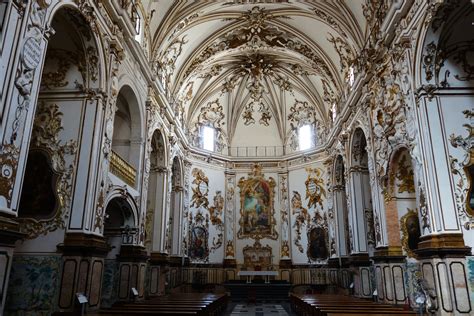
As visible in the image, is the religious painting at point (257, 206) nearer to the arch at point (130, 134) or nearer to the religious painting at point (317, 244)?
the religious painting at point (317, 244)

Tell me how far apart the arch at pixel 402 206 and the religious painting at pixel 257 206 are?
12624 mm

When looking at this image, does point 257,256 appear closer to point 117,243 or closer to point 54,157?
point 117,243

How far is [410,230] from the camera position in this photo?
12141 millimetres

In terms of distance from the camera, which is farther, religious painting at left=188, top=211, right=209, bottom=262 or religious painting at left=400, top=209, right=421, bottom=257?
religious painting at left=188, top=211, right=209, bottom=262

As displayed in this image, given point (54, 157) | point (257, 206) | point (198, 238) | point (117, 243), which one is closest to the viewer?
point (54, 157)

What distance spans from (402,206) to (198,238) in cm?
1367

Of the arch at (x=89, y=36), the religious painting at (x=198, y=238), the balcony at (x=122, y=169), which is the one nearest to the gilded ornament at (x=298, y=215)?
the religious painting at (x=198, y=238)

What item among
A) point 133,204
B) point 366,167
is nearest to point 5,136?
point 133,204

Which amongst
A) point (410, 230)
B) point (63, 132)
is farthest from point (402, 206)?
point (63, 132)

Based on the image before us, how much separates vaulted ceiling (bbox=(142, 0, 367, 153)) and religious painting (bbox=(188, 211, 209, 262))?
212 inches

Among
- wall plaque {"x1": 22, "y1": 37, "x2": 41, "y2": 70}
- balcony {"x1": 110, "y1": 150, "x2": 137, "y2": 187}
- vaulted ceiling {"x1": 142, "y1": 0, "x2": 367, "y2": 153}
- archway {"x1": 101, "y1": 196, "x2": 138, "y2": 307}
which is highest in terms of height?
vaulted ceiling {"x1": 142, "y1": 0, "x2": 367, "y2": 153}

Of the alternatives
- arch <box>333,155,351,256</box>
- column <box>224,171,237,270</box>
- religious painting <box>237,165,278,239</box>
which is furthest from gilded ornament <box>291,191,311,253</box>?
column <box>224,171,237,270</box>

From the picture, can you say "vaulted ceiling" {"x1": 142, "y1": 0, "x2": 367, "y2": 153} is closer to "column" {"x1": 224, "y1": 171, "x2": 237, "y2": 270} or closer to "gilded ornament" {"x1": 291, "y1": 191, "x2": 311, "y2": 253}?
"column" {"x1": 224, "y1": 171, "x2": 237, "y2": 270}

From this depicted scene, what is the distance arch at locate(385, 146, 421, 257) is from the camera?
12047 millimetres
